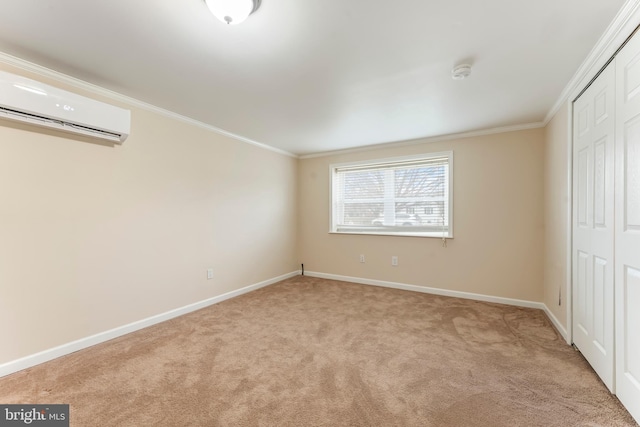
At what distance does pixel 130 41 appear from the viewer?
1.77 m

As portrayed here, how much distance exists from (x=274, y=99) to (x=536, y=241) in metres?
3.51

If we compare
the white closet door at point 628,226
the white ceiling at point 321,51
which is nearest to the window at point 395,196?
the white ceiling at point 321,51

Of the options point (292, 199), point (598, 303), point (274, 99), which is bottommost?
point (598, 303)

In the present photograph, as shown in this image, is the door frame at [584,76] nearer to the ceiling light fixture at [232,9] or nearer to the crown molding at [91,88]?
the ceiling light fixture at [232,9]

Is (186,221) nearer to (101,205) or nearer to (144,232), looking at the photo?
(144,232)

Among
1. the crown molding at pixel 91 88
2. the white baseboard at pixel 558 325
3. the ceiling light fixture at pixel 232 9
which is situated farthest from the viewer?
the white baseboard at pixel 558 325

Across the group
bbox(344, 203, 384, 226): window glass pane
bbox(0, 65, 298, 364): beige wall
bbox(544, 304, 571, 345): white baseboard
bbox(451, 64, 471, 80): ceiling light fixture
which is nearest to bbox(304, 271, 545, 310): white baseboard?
bbox(544, 304, 571, 345): white baseboard

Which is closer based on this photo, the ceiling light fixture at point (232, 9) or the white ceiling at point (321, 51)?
the ceiling light fixture at point (232, 9)

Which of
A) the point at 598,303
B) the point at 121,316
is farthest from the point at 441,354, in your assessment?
the point at 121,316

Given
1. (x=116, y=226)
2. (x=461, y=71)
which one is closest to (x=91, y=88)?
(x=116, y=226)

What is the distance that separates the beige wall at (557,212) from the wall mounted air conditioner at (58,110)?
403cm

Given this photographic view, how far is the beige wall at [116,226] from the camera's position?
80.0 inches

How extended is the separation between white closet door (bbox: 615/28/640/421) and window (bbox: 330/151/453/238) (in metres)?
2.17

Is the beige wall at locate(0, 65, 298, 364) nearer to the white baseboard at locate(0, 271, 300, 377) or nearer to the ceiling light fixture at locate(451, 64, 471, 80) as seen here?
the white baseboard at locate(0, 271, 300, 377)
